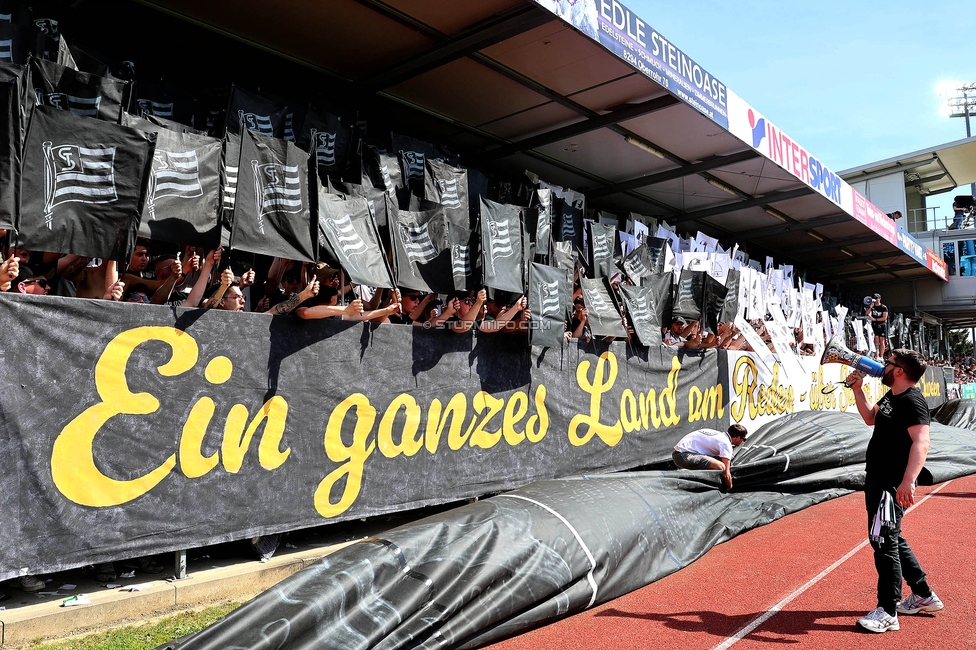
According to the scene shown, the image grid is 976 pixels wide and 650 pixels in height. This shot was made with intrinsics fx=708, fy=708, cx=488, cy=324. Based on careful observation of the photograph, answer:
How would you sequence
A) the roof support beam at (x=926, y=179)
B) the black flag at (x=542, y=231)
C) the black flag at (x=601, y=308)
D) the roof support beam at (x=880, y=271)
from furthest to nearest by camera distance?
the roof support beam at (x=926, y=179)
the roof support beam at (x=880, y=271)
the black flag at (x=601, y=308)
the black flag at (x=542, y=231)

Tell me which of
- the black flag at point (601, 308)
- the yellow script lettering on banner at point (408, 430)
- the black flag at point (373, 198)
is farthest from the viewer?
the black flag at point (601, 308)

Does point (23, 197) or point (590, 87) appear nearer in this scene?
point (23, 197)

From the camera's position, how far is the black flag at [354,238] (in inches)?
240

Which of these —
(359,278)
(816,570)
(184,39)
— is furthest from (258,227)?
(816,570)

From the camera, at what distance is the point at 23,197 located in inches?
172

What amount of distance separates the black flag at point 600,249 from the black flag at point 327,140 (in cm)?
369

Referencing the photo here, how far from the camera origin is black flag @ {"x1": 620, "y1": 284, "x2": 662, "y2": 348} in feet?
32.0

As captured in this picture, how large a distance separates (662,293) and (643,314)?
885 millimetres

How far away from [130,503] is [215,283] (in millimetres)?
1851

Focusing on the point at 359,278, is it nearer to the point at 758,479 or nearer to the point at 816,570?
the point at 816,570

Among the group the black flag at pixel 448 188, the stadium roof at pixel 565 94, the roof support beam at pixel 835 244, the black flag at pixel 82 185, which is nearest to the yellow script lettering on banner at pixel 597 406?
the black flag at pixel 448 188

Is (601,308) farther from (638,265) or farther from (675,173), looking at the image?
(675,173)

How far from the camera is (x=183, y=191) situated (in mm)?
5316

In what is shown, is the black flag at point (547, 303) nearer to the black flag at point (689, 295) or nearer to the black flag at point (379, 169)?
the black flag at point (379, 169)
